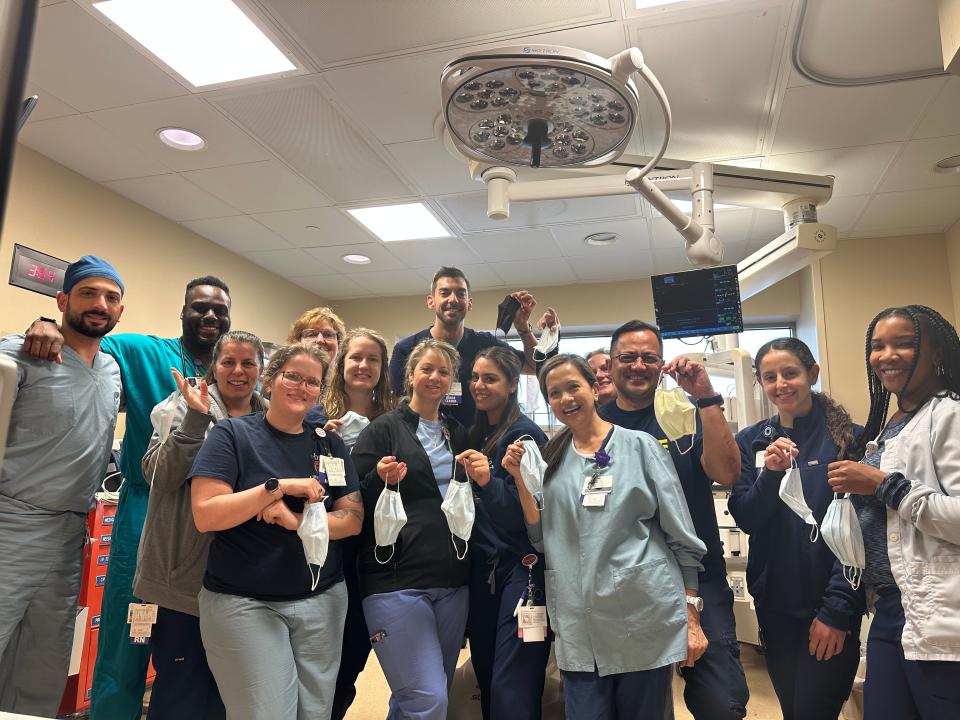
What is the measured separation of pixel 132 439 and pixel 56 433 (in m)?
0.24

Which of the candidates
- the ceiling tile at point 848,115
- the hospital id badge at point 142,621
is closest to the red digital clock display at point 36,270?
the hospital id badge at point 142,621

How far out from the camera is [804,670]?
6.75 ft

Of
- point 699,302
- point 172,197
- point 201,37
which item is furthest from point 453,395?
point 172,197

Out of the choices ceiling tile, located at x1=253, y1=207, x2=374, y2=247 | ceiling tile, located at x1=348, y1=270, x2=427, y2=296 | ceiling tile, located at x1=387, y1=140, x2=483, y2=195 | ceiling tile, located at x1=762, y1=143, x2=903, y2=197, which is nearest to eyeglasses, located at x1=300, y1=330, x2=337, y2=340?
ceiling tile, located at x1=387, y1=140, x2=483, y2=195

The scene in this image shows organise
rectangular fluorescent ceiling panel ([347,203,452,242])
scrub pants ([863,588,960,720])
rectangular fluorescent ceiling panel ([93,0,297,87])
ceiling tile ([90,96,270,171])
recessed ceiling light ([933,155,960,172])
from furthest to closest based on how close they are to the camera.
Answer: rectangular fluorescent ceiling panel ([347,203,452,242]) < recessed ceiling light ([933,155,960,172]) < ceiling tile ([90,96,270,171]) < rectangular fluorescent ceiling panel ([93,0,297,87]) < scrub pants ([863,588,960,720])

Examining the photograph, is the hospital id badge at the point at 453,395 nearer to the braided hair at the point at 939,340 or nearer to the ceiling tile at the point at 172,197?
the braided hair at the point at 939,340

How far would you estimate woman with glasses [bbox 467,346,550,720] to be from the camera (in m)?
2.02

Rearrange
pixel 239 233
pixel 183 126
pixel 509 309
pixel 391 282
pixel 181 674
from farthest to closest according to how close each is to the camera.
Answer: pixel 391 282 → pixel 239 233 → pixel 183 126 → pixel 509 309 → pixel 181 674

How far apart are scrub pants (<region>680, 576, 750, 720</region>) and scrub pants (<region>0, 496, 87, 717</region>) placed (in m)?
2.03

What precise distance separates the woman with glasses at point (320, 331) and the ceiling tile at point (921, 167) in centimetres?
337

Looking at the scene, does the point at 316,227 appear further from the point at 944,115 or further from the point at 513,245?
the point at 944,115

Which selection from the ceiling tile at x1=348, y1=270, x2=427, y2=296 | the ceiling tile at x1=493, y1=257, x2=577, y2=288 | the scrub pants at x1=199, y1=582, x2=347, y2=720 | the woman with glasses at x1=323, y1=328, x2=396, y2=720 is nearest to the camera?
the scrub pants at x1=199, y1=582, x2=347, y2=720

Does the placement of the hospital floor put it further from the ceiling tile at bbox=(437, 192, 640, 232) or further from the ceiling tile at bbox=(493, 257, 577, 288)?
the ceiling tile at bbox=(493, 257, 577, 288)

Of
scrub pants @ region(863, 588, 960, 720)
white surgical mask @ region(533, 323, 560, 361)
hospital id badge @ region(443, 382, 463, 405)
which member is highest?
white surgical mask @ region(533, 323, 560, 361)
